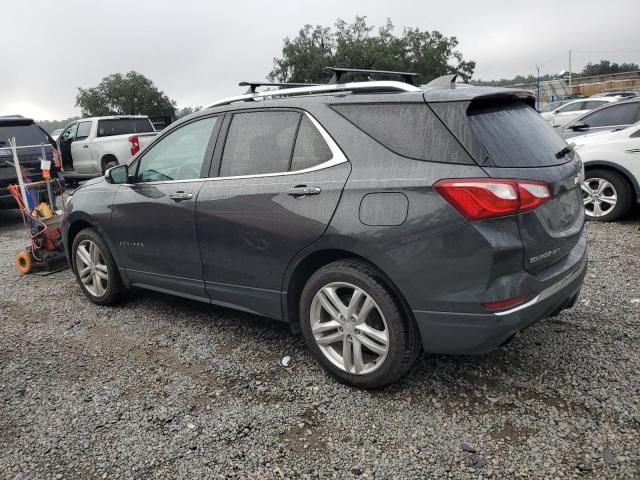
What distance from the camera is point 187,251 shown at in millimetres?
3775

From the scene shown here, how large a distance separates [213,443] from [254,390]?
525mm

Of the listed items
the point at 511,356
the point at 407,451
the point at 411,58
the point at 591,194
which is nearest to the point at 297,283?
the point at 407,451

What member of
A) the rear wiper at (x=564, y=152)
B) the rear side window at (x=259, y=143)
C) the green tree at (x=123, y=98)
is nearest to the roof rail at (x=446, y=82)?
the rear wiper at (x=564, y=152)

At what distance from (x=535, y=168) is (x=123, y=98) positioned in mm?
57744

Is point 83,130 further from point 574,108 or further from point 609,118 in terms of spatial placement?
point 574,108

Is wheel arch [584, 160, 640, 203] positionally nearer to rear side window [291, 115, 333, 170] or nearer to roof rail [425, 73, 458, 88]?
roof rail [425, 73, 458, 88]

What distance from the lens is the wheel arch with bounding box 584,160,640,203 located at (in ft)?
21.4

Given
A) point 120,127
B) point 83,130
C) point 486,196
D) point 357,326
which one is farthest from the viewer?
point 83,130

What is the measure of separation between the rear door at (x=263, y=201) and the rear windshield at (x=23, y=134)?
7054mm

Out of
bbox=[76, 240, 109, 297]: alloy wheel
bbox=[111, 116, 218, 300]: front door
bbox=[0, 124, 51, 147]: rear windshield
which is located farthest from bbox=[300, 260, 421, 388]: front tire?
bbox=[0, 124, 51, 147]: rear windshield

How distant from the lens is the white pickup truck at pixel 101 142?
1382cm

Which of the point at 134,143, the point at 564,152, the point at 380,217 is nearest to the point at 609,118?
the point at 564,152

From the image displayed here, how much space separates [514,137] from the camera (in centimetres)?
280

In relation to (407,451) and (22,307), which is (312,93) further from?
(22,307)
